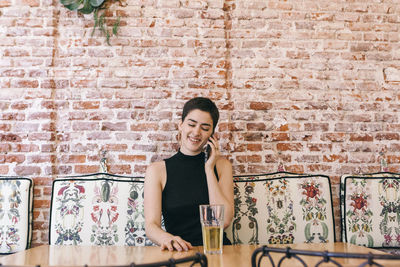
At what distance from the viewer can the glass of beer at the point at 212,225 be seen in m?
1.32

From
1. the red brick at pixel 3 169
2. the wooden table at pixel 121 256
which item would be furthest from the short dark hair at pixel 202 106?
Result: the red brick at pixel 3 169

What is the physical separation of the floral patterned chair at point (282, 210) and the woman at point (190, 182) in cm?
26

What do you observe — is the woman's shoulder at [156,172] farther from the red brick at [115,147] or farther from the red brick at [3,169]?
the red brick at [3,169]

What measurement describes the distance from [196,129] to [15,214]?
1.19 m

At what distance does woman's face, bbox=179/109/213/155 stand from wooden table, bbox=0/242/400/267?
2.39 ft

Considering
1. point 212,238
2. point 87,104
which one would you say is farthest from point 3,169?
point 212,238

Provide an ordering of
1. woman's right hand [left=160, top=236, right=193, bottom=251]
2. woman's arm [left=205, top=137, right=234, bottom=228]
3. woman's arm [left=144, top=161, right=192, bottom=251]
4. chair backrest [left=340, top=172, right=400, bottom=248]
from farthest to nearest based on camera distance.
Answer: chair backrest [left=340, top=172, right=400, bottom=248] < woman's arm [left=205, top=137, right=234, bottom=228] < woman's arm [left=144, top=161, right=192, bottom=251] < woman's right hand [left=160, top=236, right=193, bottom=251]

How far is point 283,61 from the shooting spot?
255 cm

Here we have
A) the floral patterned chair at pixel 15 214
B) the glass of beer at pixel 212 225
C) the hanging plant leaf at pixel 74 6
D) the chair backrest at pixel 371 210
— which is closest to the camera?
the glass of beer at pixel 212 225

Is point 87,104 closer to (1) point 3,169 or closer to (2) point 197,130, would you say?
(1) point 3,169

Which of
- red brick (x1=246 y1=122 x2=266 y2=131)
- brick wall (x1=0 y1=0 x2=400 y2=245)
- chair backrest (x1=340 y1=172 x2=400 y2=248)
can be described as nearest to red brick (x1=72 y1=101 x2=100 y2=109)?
brick wall (x1=0 y1=0 x2=400 y2=245)

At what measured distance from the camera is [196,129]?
206 cm

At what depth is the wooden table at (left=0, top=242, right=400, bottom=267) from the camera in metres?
1.20

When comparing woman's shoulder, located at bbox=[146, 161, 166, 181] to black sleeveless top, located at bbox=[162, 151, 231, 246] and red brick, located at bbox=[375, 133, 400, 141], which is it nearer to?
black sleeveless top, located at bbox=[162, 151, 231, 246]
